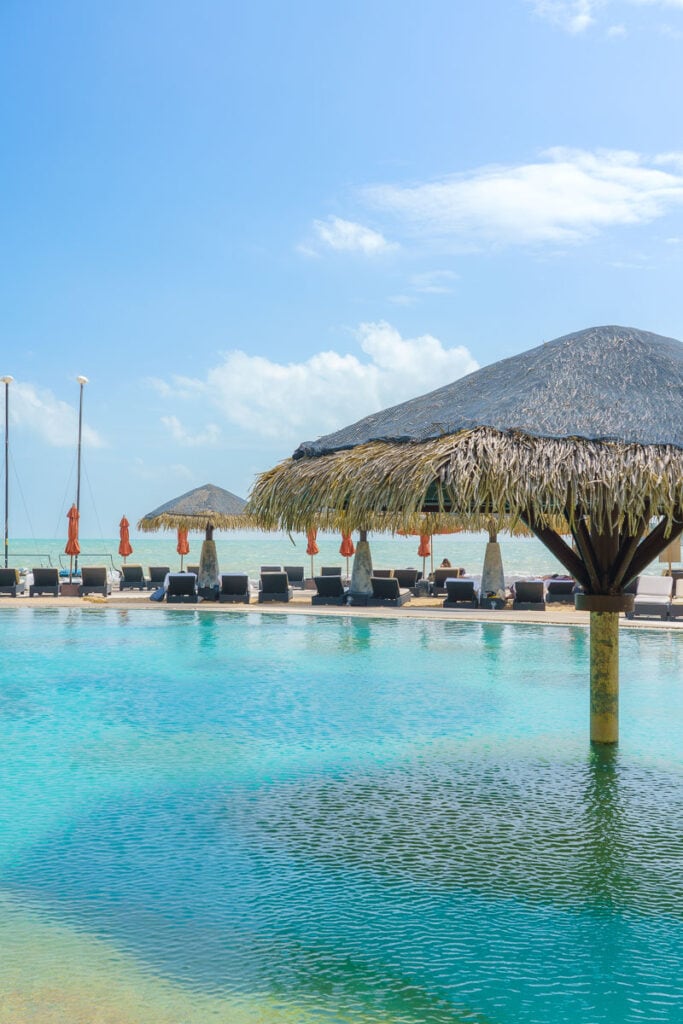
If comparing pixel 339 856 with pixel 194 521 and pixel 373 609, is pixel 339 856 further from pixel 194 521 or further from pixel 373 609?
pixel 194 521

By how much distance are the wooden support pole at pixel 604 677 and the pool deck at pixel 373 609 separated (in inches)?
373

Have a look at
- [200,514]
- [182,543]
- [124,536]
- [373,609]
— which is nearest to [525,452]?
[373,609]

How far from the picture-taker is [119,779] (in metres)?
7.80

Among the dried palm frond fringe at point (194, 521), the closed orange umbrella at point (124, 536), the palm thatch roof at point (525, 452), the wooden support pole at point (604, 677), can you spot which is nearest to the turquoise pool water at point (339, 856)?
the wooden support pole at point (604, 677)

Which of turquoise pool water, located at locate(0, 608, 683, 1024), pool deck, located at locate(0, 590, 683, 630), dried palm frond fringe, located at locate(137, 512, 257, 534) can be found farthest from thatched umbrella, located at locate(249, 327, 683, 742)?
dried palm frond fringe, located at locate(137, 512, 257, 534)

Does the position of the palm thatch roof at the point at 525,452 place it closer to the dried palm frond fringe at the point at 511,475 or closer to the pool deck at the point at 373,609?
the dried palm frond fringe at the point at 511,475

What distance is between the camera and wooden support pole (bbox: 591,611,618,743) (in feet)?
26.9

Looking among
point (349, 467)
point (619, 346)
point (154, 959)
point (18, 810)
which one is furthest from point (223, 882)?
point (619, 346)

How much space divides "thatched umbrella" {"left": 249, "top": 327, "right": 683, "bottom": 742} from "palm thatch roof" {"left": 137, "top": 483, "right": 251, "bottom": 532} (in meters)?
16.9

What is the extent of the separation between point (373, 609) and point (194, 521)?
5.81 m

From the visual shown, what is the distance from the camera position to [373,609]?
21359 millimetres

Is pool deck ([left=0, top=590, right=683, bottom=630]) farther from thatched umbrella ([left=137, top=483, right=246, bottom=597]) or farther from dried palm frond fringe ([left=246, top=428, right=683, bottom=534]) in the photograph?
dried palm frond fringe ([left=246, top=428, right=683, bottom=534])

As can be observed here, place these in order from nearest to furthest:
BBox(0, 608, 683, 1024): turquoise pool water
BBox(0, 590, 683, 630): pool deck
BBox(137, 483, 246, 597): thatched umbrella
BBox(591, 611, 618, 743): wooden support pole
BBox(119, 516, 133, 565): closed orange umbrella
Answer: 1. BBox(0, 608, 683, 1024): turquoise pool water
2. BBox(591, 611, 618, 743): wooden support pole
3. BBox(0, 590, 683, 630): pool deck
4. BBox(137, 483, 246, 597): thatched umbrella
5. BBox(119, 516, 133, 565): closed orange umbrella

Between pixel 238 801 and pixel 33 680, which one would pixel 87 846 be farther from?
pixel 33 680
